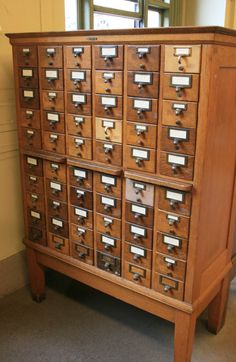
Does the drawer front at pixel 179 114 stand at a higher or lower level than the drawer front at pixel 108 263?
higher

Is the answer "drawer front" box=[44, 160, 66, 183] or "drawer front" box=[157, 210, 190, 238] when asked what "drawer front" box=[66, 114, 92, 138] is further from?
"drawer front" box=[157, 210, 190, 238]

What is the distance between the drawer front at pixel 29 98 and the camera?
180 centimetres

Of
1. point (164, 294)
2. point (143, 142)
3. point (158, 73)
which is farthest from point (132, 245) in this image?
point (158, 73)

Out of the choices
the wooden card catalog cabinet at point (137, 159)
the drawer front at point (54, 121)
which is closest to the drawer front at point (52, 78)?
the wooden card catalog cabinet at point (137, 159)

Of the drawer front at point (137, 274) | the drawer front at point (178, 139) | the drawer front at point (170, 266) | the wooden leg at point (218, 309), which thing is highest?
the drawer front at point (178, 139)

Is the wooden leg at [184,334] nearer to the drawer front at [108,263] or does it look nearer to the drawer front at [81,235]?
the drawer front at [108,263]

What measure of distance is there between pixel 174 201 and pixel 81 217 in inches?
20.4

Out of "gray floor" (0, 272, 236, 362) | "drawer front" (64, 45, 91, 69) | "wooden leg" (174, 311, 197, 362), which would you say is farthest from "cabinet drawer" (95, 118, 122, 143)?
"gray floor" (0, 272, 236, 362)

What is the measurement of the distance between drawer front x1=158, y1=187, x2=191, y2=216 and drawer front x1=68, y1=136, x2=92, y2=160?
0.38 meters

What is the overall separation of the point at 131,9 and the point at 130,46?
5.46 ft

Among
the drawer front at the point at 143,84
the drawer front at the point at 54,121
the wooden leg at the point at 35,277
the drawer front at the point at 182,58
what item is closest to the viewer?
the drawer front at the point at 182,58

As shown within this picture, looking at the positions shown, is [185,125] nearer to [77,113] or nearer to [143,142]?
[143,142]

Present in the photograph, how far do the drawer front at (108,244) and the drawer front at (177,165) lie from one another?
16.9 inches

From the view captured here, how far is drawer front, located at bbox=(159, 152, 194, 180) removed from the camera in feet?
4.59
